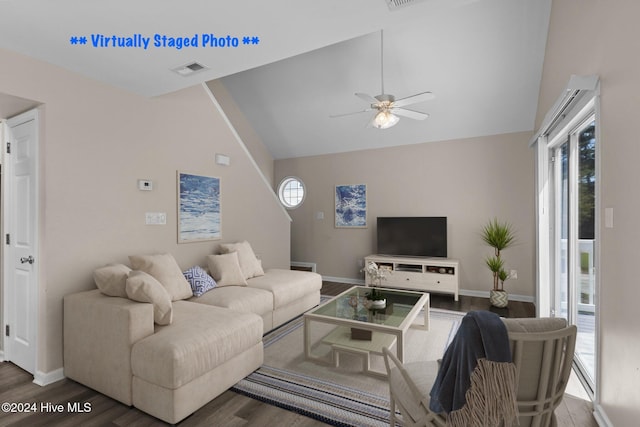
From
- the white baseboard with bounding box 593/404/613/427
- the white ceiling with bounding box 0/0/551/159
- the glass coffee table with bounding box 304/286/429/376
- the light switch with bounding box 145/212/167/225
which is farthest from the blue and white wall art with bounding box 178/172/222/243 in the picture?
the white baseboard with bounding box 593/404/613/427

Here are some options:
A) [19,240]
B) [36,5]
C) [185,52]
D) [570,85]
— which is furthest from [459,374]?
[19,240]

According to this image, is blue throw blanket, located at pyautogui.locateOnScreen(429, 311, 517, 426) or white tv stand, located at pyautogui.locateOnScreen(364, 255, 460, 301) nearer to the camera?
blue throw blanket, located at pyautogui.locateOnScreen(429, 311, 517, 426)

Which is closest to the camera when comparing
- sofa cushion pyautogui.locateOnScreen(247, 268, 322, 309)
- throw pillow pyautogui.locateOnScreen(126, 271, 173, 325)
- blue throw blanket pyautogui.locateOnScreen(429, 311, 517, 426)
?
blue throw blanket pyautogui.locateOnScreen(429, 311, 517, 426)

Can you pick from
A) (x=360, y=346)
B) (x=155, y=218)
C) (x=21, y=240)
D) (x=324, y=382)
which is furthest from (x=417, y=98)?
(x=21, y=240)

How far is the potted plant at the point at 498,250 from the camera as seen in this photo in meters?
4.32

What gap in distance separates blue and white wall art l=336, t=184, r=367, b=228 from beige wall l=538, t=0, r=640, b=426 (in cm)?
389

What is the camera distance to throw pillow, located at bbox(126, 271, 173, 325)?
221 cm

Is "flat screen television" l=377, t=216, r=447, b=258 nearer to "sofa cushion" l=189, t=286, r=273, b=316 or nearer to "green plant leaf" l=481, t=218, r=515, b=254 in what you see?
"green plant leaf" l=481, t=218, r=515, b=254

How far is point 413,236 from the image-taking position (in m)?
5.22

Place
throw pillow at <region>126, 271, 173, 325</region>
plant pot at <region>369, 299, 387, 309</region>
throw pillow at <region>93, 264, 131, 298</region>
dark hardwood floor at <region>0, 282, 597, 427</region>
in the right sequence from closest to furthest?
dark hardwood floor at <region>0, 282, 597, 427</region> → throw pillow at <region>126, 271, 173, 325</region> → throw pillow at <region>93, 264, 131, 298</region> → plant pot at <region>369, 299, 387, 309</region>

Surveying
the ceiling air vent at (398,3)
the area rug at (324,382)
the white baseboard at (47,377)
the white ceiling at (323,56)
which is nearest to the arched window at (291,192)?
the white ceiling at (323,56)

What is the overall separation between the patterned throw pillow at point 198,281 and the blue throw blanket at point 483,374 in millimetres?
2581

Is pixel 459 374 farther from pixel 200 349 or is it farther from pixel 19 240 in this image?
pixel 19 240

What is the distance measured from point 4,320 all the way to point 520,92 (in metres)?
6.28
